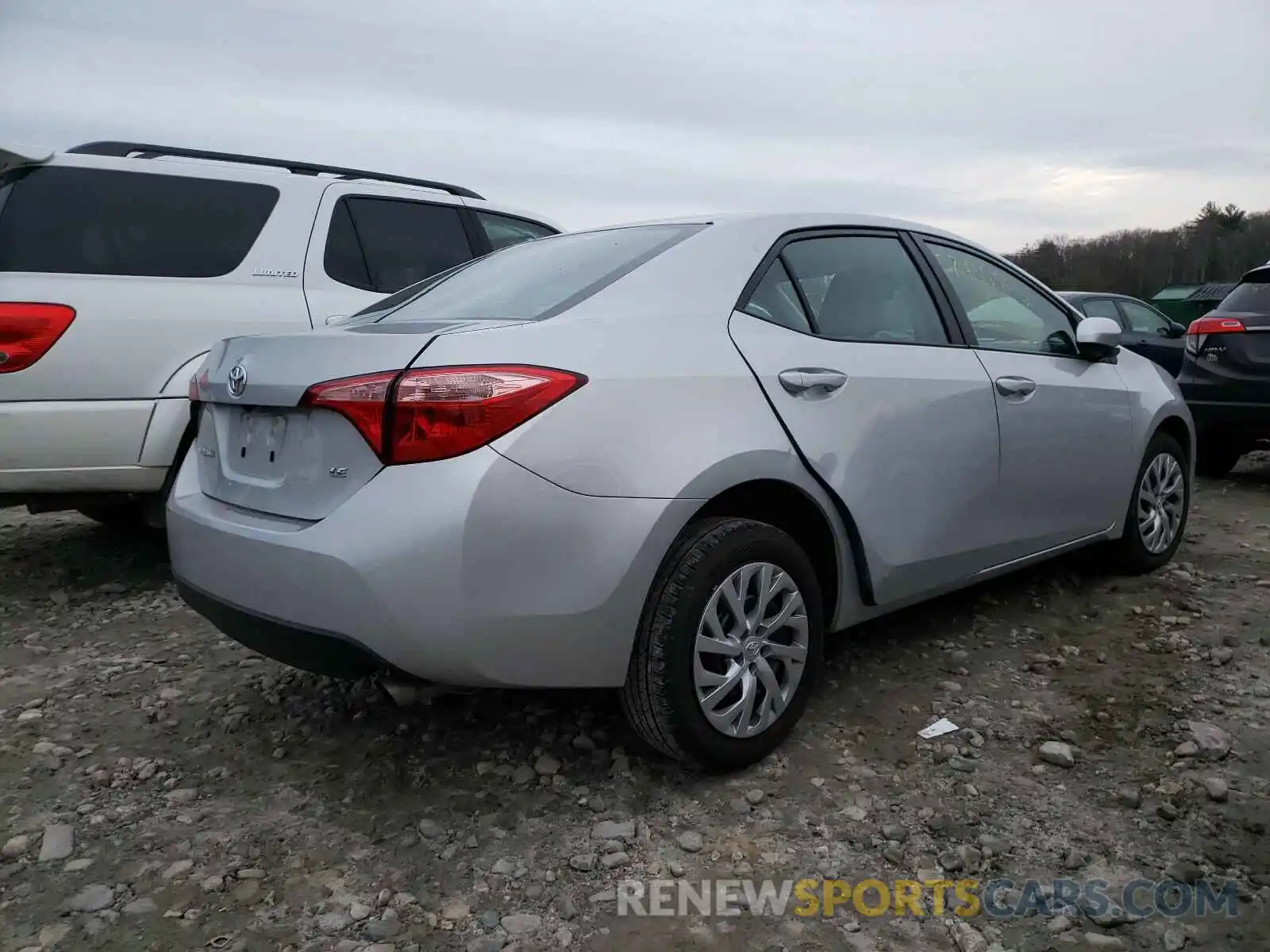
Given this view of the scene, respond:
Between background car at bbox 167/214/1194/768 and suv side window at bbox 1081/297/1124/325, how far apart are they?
337 inches

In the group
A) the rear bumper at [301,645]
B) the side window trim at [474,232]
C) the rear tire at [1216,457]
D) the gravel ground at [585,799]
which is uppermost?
the side window trim at [474,232]

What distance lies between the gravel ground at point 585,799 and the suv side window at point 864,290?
3.80ft

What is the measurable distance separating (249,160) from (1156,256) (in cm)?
4973

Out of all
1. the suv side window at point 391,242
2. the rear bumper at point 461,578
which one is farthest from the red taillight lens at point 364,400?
the suv side window at point 391,242

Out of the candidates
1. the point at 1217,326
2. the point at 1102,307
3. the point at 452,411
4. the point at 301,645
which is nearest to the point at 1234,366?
the point at 1217,326

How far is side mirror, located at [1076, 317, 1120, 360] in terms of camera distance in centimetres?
381

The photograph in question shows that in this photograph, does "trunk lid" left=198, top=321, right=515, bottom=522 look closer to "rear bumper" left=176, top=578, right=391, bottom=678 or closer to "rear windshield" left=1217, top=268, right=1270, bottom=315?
"rear bumper" left=176, top=578, right=391, bottom=678

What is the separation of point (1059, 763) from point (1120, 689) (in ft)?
2.10

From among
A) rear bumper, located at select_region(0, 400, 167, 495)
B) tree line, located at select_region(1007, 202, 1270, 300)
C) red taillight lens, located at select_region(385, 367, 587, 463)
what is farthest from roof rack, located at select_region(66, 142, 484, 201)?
tree line, located at select_region(1007, 202, 1270, 300)

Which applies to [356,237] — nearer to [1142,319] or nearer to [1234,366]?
[1234,366]

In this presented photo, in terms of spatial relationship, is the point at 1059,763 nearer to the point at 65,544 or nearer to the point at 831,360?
the point at 831,360

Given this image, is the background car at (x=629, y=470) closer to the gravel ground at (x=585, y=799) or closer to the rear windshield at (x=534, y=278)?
the rear windshield at (x=534, y=278)

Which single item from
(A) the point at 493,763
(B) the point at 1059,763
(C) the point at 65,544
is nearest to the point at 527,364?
(A) the point at 493,763

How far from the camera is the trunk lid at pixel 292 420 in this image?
86.8 inches
